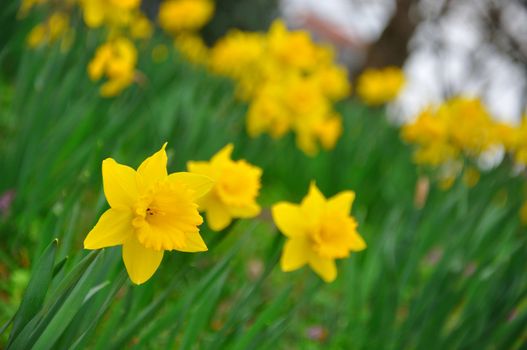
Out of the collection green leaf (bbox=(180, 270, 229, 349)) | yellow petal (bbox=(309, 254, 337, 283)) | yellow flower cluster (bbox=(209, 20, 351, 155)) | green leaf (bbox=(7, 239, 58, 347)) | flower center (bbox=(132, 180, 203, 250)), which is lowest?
yellow flower cluster (bbox=(209, 20, 351, 155))

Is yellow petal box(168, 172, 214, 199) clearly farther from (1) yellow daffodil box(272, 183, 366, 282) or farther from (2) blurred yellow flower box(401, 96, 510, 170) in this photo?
(2) blurred yellow flower box(401, 96, 510, 170)

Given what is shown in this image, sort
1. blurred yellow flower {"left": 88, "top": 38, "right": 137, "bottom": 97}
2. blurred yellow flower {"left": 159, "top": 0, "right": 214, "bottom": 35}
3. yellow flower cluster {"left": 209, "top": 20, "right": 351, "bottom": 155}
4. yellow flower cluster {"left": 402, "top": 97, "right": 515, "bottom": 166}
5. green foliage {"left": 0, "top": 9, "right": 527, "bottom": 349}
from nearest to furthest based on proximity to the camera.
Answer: green foliage {"left": 0, "top": 9, "right": 527, "bottom": 349}
blurred yellow flower {"left": 88, "top": 38, "right": 137, "bottom": 97}
yellow flower cluster {"left": 209, "top": 20, "right": 351, "bottom": 155}
yellow flower cluster {"left": 402, "top": 97, "right": 515, "bottom": 166}
blurred yellow flower {"left": 159, "top": 0, "right": 214, "bottom": 35}

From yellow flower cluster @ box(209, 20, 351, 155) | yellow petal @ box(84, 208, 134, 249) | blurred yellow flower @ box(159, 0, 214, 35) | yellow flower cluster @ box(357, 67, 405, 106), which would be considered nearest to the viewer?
yellow petal @ box(84, 208, 134, 249)

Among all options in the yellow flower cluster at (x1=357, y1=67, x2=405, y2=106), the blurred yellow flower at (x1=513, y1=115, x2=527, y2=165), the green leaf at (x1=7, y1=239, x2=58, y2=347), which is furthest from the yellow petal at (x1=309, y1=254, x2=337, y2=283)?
the yellow flower cluster at (x1=357, y1=67, x2=405, y2=106)

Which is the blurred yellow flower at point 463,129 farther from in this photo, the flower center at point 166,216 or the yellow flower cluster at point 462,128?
the flower center at point 166,216

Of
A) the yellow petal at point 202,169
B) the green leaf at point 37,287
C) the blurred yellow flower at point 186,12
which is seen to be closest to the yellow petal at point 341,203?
the yellow petal at point 202,169

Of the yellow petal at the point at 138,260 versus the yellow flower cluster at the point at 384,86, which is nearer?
the yellow petal at the point at 138,260

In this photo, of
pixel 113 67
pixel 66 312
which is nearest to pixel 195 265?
pixel 113 67

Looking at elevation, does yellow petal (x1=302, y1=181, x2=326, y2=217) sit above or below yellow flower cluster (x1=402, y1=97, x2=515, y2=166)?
above
